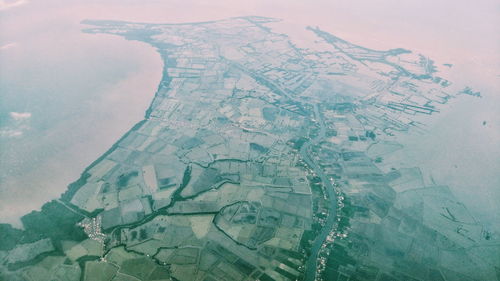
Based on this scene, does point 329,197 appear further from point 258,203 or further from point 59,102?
point 59,102

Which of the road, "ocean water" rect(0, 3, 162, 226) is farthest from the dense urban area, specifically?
"ocean water" rect(0, 3, 162, 226)

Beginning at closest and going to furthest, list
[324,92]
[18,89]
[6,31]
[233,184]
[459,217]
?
[459,217]
[233,184]
[18,89]
[324,92]
[6,31]

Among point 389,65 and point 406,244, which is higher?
point 389,65

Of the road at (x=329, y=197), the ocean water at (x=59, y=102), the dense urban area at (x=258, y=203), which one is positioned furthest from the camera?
the ocean water at (x=59, y=102)

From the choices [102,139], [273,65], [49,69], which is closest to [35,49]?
[49,69]

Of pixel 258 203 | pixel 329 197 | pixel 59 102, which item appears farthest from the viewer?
pixel 59 102

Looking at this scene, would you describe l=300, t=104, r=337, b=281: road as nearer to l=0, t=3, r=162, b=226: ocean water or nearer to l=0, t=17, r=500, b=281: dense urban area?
l=0, t=17, r=500, b=281: dense urban area

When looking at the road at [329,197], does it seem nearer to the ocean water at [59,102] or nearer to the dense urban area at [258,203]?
the dense urban area at [258,203]

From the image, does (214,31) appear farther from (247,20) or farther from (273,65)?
(273,65)

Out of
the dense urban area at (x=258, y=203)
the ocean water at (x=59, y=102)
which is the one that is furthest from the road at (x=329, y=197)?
the ocean water at (x=59, y=102)

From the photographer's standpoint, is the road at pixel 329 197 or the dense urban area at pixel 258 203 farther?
the road at pixel 329 197

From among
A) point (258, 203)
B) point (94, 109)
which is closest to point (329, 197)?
point (258, 203)
